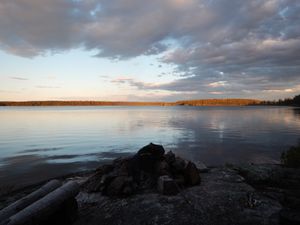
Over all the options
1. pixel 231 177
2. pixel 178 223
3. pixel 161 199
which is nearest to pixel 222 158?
pixel 231 177

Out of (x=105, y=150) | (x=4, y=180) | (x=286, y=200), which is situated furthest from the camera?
(x=105, y=150)

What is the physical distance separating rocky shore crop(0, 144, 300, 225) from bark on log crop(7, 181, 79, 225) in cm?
88

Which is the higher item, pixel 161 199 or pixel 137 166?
pixel 137 166

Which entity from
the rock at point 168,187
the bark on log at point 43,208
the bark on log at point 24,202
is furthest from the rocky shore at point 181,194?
the bark on log at point 24,202

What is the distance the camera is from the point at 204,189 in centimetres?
887

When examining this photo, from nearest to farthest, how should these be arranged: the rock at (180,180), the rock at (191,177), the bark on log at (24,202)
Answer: the bark on log at (24,202), the rock at (180,180), the rock at (191,177)

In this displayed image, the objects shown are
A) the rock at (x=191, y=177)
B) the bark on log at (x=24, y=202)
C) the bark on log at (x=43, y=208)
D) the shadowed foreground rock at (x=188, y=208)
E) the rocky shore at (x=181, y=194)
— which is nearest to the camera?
the bark on log at (x=43, y=208)

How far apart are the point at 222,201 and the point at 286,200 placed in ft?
6.80

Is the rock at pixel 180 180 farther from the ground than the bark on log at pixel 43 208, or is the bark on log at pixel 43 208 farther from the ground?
the bark on log at pixel 43 208

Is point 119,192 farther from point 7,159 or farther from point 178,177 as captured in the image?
point 7,159

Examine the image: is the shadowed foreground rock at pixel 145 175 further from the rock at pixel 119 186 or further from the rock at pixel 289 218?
the rock at pixel 289 218

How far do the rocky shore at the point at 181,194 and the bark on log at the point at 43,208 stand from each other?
0.88 m

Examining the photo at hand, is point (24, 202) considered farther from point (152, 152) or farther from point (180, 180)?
point (180, 180)

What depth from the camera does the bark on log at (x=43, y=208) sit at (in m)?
5.57
